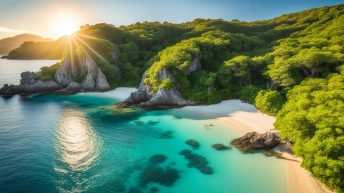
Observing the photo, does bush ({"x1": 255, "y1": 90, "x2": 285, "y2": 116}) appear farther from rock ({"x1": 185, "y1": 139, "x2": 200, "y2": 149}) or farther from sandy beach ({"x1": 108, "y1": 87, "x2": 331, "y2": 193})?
rock ({"x1": 185, "y1": 139, "x2": 200, "y2": 149})

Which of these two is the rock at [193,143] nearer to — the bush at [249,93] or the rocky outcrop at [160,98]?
the rocky outcrop at [160,98]

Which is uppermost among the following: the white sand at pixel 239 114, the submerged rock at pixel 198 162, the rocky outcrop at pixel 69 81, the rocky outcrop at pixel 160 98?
the rocky outcrop at pixel 69 81

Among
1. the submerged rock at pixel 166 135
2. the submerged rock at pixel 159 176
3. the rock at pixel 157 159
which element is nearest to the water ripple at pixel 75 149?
the submerged rock at pixel 159 176

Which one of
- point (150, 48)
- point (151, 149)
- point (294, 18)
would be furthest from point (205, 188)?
point (294, 18)

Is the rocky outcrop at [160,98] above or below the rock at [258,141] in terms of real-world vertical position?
above

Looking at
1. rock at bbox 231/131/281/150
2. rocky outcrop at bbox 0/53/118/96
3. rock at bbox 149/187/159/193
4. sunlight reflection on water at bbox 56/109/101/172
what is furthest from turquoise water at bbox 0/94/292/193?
rocky outcrop at bbox 0/53/118/96

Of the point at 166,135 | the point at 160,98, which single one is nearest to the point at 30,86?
the point at 160,98

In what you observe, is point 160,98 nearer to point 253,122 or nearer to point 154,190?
point 253,122
